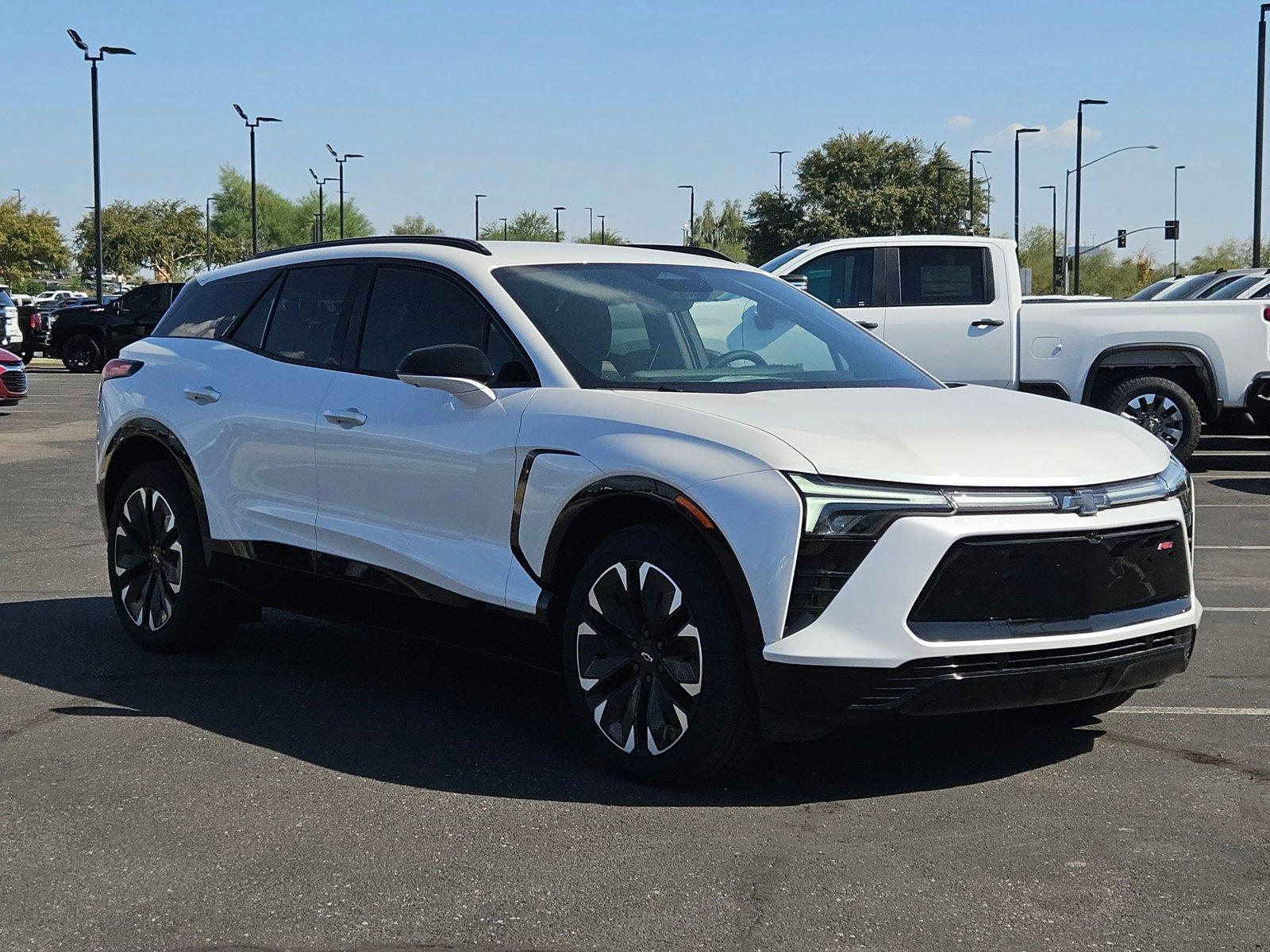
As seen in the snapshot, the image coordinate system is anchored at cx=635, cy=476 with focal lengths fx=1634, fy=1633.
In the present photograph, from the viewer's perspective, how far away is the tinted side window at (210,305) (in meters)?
6.76

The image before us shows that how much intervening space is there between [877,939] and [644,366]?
2.29 meters

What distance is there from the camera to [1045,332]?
1491cm

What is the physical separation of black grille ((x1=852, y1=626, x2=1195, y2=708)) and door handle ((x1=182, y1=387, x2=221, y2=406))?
128 inches

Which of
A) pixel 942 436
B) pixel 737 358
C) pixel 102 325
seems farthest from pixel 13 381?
pixel 942 436

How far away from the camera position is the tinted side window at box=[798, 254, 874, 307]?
1525 cm

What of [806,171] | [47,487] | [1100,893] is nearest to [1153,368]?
[47,487]

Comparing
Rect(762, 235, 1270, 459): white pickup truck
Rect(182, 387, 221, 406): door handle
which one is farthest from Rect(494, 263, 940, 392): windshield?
Rect(762, 235, 1270, 459): white pickup truck

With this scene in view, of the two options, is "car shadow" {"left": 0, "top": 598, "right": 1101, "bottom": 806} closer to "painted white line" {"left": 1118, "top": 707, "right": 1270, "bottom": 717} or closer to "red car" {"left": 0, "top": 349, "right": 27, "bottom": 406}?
"painted white line" {"left": 1118, "top": 707, "right": 1270, "bottom": 717}

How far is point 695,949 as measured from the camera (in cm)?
354

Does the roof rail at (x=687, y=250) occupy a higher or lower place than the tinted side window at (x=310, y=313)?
higher

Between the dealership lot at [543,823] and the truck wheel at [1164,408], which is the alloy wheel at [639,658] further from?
the truck wheel at [1164,408]

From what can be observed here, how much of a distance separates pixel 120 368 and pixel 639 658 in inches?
136

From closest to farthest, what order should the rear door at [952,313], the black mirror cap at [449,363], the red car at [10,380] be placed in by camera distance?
the black mirror cap at [449,363]
the rear door at [952,313]
the red car at [10,380]

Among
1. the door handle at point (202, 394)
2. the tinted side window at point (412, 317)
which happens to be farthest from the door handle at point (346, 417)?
the door handle at point (202, 394)
